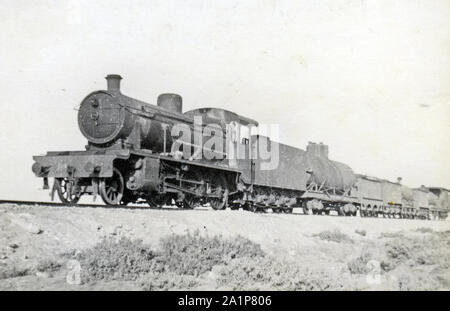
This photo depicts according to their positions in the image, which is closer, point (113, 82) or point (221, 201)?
point (113, 82)

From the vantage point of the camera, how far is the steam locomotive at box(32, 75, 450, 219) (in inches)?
401

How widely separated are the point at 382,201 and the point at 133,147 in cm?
2218

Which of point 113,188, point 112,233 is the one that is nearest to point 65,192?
point 113,188

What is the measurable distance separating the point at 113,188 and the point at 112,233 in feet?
10.0

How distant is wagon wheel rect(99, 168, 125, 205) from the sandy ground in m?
1.41

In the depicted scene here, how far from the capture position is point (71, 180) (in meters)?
10.1

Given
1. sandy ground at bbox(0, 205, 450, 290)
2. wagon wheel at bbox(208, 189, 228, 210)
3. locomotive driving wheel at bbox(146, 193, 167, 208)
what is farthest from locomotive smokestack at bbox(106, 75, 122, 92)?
wagon wheel at bbox(208, 189, 228, 210)

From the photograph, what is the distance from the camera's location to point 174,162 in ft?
38.4

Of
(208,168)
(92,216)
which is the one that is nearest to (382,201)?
(208,168)

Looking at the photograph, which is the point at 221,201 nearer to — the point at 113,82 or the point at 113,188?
the point at 113,188

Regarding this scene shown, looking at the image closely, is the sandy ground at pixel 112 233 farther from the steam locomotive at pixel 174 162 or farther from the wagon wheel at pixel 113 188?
the steam locomotive at pixel 174 162
